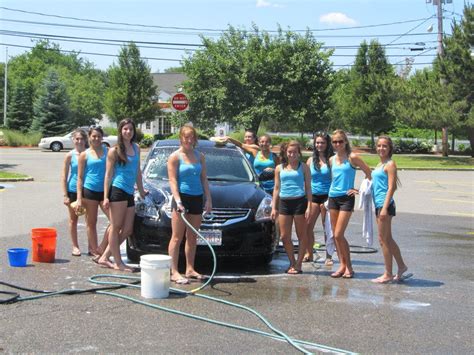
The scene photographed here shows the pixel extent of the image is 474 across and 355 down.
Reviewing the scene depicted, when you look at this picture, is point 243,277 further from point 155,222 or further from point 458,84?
point 458,84

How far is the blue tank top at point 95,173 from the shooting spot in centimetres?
750

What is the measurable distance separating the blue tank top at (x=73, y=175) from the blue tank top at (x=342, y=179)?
3.42 m

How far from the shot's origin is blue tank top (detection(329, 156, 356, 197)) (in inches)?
278

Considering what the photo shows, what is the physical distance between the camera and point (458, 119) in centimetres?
3478

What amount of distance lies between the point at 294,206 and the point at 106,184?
7.38 ft

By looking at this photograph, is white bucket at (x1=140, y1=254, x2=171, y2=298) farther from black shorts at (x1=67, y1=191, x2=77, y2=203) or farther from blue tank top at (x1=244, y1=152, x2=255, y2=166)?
blue tank top at (x1=244, y1=152, x2=255, y2=166)

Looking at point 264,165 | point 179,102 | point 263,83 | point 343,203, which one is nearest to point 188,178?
point 343,203

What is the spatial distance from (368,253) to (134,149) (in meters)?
4.05

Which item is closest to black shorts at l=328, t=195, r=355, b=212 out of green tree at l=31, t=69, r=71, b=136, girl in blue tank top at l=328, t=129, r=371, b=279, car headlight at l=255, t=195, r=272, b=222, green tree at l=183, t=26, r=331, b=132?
girl in blue tank top at l=328, t=129, r=371, b=279

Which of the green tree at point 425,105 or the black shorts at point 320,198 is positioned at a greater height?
the green tree at point 425,105

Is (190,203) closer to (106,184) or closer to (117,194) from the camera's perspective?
(117,194)

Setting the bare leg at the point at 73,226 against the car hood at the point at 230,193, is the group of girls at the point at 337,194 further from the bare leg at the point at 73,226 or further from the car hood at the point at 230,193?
the bare leg at the point at 73,226

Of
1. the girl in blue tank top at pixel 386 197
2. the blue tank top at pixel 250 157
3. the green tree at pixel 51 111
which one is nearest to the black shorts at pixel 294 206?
the girl in blue tank top at pixel 386 197

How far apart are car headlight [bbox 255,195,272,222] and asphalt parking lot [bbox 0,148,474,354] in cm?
69
